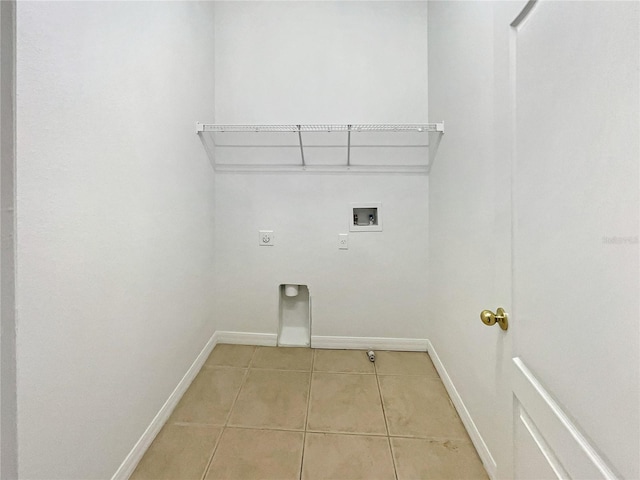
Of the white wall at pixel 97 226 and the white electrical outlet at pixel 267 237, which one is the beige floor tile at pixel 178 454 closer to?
the white wall at pixel 97 226

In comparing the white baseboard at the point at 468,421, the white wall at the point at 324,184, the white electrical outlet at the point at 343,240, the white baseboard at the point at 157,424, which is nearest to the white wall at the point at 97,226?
the white baseboard at the point at 157,424

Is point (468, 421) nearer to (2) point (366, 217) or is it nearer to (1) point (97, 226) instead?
(2) point (366, 217)

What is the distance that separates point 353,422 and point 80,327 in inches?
51.3

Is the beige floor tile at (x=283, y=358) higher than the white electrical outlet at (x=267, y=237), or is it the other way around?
the white electrical outlet at (x=267, y=237)

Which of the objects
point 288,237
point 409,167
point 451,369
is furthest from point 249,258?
point 451,369

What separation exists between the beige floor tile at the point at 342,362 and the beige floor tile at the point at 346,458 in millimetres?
545

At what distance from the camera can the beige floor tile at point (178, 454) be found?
45.9 inches

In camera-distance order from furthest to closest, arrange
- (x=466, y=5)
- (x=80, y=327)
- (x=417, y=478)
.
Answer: (x=466, y=5)
(x=417, y=478)
(x=80, y=327)

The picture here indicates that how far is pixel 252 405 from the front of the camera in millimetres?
1549

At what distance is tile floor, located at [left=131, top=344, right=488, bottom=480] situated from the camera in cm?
119

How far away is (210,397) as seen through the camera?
5.30 ft

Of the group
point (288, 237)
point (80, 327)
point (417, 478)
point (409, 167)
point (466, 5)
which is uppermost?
point (466, 5)

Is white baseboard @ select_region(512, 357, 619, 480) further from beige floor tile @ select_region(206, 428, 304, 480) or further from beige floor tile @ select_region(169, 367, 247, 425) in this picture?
beige floor tile @ select_region(169, 367, 247, 425)

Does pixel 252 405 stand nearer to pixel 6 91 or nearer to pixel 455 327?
pixel 455 327
